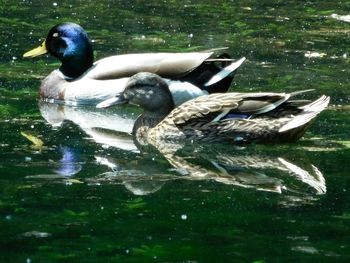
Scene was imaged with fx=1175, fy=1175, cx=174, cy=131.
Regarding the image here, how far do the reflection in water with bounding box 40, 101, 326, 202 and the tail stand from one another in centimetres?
50

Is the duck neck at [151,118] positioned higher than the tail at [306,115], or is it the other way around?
the tail at [306,115]

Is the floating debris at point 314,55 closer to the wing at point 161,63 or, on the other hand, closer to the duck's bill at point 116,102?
the wing at point 161,63

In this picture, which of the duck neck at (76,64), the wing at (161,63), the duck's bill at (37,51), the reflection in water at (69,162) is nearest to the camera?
the reflection in water at (69,162)

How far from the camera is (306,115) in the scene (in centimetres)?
1020

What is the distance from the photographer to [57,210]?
25.2 ft

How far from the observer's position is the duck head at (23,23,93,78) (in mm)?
13617

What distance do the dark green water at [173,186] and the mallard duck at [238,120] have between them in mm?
141

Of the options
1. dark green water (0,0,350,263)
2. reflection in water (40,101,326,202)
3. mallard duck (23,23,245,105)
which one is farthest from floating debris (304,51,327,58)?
reflection in water (40,101,326,202)

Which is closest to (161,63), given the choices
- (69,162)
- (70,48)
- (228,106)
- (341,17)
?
(70,48)

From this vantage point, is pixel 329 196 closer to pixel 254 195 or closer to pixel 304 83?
pixel 254 195

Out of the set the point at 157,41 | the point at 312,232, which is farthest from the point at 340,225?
the point at 157,41

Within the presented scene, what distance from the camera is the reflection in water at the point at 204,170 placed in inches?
336

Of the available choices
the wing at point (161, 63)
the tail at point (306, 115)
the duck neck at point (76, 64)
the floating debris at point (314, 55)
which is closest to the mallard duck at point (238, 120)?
the tail at point (306, 115)

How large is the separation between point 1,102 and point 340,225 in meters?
5.30
